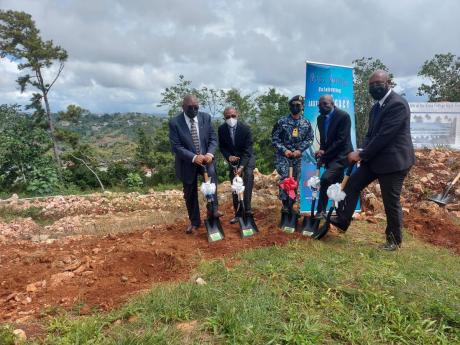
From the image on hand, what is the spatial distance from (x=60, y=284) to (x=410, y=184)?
279 inches

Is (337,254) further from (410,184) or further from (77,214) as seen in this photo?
(77,214)

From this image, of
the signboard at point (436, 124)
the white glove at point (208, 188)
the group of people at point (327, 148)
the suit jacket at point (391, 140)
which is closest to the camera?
the suit jacket at point (391, 140)

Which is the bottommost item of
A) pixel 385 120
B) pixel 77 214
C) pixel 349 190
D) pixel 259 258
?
pixel 77 214

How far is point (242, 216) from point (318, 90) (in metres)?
2.35

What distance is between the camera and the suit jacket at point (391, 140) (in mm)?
3867

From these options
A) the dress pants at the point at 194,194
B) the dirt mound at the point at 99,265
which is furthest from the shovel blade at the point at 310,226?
the dress pants at the point at 194,194

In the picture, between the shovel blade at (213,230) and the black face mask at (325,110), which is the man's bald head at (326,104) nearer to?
the black face mask at (325,110)

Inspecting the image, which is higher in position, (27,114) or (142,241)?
(27,114)

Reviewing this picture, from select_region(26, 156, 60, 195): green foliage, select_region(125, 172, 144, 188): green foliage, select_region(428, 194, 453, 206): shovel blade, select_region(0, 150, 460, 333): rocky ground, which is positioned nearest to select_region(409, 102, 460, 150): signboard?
select_region(0, 150, 460, 333): rocky ground

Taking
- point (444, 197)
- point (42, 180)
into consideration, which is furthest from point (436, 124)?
point (42, 180)

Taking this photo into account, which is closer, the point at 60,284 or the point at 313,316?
the point at 313,316

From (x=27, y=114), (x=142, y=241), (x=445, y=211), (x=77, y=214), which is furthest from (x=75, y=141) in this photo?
(x=445, y=211)

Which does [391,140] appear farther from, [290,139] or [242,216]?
[242,216]

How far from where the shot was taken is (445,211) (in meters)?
6.49
